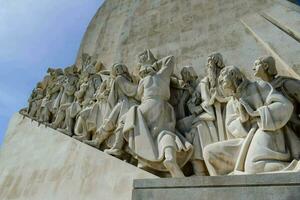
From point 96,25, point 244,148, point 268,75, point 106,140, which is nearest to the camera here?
point 244,148

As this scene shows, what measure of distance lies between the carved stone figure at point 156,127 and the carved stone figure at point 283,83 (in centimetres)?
122

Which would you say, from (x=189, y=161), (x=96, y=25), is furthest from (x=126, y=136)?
(x=96, y=25)

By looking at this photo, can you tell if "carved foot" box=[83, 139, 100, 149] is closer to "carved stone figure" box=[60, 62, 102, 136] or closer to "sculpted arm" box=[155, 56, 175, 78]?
"carved stone figure" box=[60, 62, 102, 136]

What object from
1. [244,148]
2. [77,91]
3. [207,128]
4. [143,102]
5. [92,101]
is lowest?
[244,148]

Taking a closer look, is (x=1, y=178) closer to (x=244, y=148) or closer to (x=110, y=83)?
(x=110, y=83)

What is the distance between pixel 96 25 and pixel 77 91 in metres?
2.40

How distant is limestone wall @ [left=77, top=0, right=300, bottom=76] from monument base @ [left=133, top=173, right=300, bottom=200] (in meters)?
2.04

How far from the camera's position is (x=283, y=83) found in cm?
411

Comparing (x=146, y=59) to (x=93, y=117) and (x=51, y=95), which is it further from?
(x=51, y=95)

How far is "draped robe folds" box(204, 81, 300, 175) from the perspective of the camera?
3531 millimetres

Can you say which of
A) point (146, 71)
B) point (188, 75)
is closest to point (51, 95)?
point (146, 71)

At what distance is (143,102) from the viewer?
15.9ft

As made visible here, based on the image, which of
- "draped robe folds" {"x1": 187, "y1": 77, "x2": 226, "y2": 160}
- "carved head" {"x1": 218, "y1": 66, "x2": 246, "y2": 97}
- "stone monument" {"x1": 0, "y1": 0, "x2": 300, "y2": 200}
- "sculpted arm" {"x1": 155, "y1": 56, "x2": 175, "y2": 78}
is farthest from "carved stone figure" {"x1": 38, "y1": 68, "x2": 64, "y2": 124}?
"carved head" {"x1": 218, "y1": 66, "x2": 246, "y2": 97}

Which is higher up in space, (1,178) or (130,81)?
(130,81)
